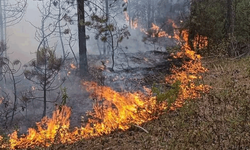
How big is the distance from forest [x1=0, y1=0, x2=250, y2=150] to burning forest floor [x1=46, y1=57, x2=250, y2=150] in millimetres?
17

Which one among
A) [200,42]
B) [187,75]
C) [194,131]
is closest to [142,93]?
[187,75]

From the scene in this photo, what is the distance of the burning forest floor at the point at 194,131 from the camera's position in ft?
12.4

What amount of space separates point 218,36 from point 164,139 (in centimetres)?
1093

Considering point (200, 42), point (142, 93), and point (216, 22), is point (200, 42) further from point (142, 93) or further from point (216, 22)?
point (142, 93)

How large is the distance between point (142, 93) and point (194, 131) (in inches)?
188

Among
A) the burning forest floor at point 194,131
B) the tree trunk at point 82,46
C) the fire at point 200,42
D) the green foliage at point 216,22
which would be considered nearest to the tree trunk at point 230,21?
the green foliage at point 216,22

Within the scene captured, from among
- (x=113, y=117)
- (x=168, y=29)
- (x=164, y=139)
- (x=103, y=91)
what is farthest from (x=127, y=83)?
(x=168, y=29)

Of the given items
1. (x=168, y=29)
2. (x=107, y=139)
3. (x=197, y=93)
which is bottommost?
(x=107, y=139)

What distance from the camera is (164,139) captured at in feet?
14.2

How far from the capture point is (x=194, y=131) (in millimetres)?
4309

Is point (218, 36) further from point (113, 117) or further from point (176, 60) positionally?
point (113, 117)

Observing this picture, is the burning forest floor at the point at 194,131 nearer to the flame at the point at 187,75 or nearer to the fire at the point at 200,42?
the flame at the point at 187,75

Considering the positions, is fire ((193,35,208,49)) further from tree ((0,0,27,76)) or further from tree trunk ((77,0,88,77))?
tree ((0,0,27,76))

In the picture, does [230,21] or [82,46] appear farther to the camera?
[82,46]
